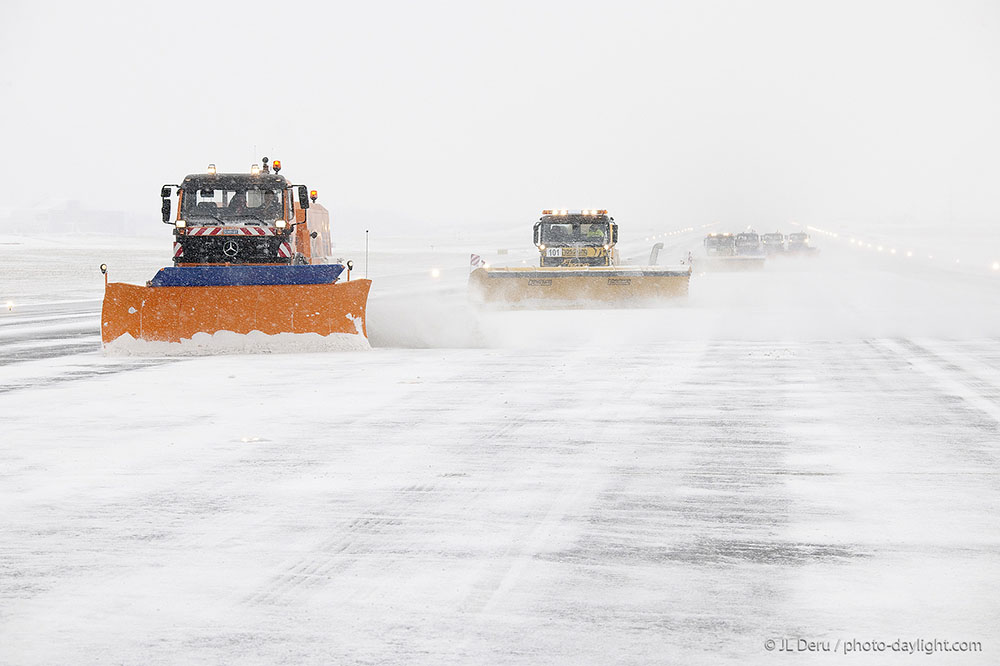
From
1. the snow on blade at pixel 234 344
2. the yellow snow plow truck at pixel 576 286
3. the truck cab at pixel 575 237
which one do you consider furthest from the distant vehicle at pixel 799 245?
the snow on blade at pixel 234 344

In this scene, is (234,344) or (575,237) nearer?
(234,344)

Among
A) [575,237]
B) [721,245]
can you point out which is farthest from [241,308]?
[721,245]

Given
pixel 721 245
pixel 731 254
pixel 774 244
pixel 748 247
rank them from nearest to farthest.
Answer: pixel 748 247
pixel 731 254
pixel 721 245
pixel 774 244

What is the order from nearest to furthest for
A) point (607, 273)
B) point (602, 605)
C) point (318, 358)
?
point (602, 605) → point (318, 358) → point (607, 273)

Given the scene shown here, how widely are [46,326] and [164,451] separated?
13.5 metres

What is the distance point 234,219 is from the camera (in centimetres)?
1684

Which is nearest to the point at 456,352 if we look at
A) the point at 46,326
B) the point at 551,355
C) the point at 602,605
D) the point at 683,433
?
the point at 551,355

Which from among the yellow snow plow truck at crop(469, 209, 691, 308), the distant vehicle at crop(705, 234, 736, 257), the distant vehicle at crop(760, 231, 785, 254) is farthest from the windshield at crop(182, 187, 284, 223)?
the distant vehicle at crop(760, 231, 785, 254)

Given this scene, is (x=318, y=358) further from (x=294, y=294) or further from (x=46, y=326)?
(x=46, y=326)

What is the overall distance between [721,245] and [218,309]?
37.5 m

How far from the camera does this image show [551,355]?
15109 mm

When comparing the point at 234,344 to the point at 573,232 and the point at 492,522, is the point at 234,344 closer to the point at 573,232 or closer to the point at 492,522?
the point at 492,522

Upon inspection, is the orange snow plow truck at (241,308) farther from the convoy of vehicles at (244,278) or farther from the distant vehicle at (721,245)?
the distant vehicle at (721,245)

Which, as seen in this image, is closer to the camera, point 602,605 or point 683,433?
point 602,605
